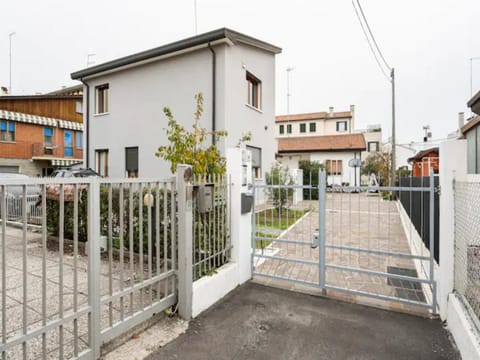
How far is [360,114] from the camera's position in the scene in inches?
1679

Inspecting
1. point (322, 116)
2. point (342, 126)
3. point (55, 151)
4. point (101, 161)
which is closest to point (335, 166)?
point (342, 126)

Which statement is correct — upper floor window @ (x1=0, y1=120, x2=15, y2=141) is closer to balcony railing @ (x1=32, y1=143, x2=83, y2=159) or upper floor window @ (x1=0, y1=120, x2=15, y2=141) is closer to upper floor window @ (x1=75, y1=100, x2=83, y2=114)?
balcony railing @ (x1=32, y1=143, x2=83, y2=159)

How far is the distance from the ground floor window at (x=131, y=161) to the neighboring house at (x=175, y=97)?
0.15 ft

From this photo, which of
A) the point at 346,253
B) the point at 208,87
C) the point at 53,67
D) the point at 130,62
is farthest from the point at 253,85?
the point at 53,67

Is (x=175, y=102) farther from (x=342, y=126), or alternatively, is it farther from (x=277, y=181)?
(x=342, y=126)

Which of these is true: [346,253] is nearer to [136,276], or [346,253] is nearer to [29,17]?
[136,276]

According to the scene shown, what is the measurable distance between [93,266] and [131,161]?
11.1m

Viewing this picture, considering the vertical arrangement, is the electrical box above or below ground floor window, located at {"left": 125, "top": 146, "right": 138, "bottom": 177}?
below

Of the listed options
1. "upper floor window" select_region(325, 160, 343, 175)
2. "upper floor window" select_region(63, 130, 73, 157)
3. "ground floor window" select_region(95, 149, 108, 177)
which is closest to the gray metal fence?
"ground floor window" select_region(95, 149, 108, 177)

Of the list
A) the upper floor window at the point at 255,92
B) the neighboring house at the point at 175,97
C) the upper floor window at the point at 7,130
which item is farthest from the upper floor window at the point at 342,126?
the upper floor window at the point at 7,130

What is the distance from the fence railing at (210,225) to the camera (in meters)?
3.69

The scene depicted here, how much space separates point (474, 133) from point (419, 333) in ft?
22.5

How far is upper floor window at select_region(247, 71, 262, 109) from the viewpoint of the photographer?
12508 mm

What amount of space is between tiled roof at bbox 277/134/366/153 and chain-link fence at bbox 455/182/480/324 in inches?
1010
